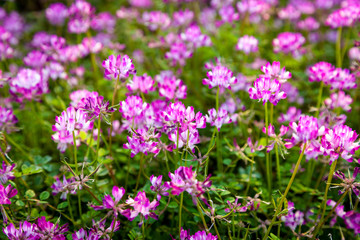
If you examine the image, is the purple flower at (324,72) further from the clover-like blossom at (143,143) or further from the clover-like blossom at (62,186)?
the clover-like blossom at (62,186)

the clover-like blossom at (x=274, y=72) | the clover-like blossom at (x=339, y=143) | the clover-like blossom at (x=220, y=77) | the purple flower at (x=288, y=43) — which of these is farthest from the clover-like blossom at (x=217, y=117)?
the purple flower at (x=288, y=43)

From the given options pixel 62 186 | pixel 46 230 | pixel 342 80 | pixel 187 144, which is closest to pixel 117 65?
pixel 187 144

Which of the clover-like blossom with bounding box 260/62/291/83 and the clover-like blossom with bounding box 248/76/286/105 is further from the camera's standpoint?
the clover-like blossom with bounding box 260/62/291/83

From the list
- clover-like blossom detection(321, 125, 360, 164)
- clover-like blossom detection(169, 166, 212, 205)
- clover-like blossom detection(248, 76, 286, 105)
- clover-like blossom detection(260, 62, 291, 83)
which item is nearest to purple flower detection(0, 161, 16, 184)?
clover-like blossom detection(169, 166, 212, 205)

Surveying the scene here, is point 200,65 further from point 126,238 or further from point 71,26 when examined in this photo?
point 126,238

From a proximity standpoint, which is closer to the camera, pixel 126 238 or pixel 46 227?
pixel 46 227

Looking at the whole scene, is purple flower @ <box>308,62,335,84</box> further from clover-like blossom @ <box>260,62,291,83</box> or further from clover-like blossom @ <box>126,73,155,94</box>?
clover-like blossom @ <box>126,73,155,94</box>

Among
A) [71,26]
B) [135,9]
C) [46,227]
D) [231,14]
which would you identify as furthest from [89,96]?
[135,9]

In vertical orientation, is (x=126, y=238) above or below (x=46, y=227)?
below
